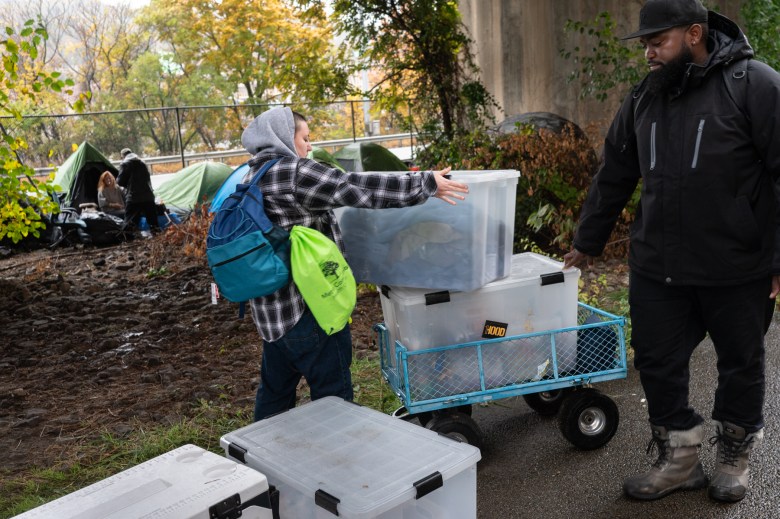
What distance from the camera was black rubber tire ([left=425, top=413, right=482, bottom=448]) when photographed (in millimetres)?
3539

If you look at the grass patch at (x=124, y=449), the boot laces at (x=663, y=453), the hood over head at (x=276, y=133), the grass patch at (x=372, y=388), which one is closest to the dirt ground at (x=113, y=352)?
the grass patch at (x=124, y=449)

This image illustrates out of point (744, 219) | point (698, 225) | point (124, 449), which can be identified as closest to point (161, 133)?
point (124, 449)

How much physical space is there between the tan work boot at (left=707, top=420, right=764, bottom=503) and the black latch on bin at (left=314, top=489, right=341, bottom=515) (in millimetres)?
1955

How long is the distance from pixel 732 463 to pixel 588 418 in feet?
2.39

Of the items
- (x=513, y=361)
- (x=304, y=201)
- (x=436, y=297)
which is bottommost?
(x=513, y=361)

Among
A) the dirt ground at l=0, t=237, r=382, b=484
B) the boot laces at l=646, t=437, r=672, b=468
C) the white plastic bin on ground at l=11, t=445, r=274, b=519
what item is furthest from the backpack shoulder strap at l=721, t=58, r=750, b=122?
the dirt ground at l=0, t=237, r=382, b=484

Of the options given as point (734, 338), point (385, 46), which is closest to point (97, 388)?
point (734, 338)

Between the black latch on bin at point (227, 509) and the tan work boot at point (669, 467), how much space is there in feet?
6.60

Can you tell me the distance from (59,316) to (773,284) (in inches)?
252

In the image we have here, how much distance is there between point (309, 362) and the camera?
3.37 meters

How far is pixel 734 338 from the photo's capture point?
3.19 m

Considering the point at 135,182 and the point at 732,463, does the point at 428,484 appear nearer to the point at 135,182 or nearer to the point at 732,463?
the point at 732,463

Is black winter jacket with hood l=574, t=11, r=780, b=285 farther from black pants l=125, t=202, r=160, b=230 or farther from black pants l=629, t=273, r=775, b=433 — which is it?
black pants l=125, t=202, r=160, b=230

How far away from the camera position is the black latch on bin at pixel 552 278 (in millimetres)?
3680
